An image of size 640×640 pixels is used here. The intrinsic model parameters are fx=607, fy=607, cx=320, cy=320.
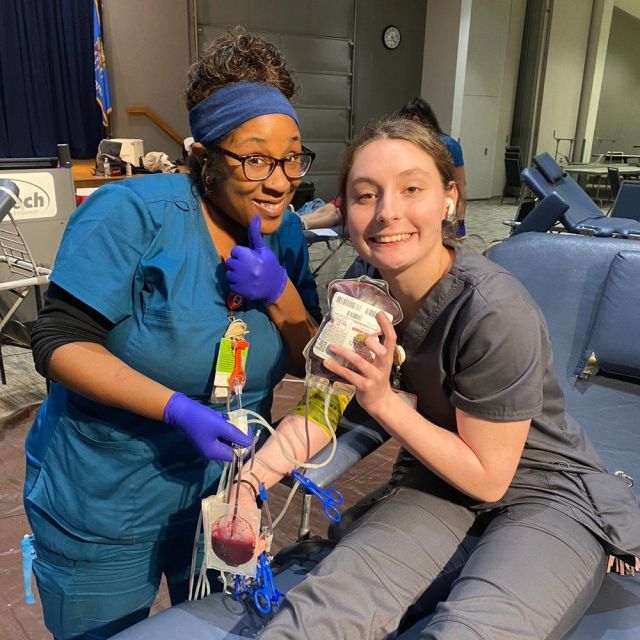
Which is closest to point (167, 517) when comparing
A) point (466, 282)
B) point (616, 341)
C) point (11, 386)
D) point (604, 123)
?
point (466, 282)

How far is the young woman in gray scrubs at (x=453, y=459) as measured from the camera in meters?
0.82

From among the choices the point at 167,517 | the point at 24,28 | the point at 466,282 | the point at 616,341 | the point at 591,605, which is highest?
the point at 24,28

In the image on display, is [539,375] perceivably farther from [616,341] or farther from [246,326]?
[616,341]

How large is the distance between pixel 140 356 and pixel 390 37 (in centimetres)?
847

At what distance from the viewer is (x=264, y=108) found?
0.91 m

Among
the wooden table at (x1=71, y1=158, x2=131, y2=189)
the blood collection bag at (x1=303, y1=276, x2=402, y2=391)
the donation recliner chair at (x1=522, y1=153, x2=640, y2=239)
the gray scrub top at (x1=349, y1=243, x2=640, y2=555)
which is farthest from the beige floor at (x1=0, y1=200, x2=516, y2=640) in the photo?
the donation recliner chair at (x1=522, y1=153, x2=640, y2=239)

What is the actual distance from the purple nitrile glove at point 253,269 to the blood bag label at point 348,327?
14 centimetres

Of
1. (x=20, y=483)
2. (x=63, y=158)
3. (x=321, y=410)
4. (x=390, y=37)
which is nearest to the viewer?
(x=321, y=410)

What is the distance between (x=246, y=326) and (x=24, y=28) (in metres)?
6.39

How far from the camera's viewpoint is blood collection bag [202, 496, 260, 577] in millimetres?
864

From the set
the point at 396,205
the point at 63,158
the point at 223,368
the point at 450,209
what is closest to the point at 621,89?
the point at 63,158

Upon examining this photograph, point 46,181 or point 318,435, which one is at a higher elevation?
point 46,181

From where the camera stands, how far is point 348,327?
2.76ft

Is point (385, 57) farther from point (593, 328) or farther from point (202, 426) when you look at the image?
point (202, 426)
